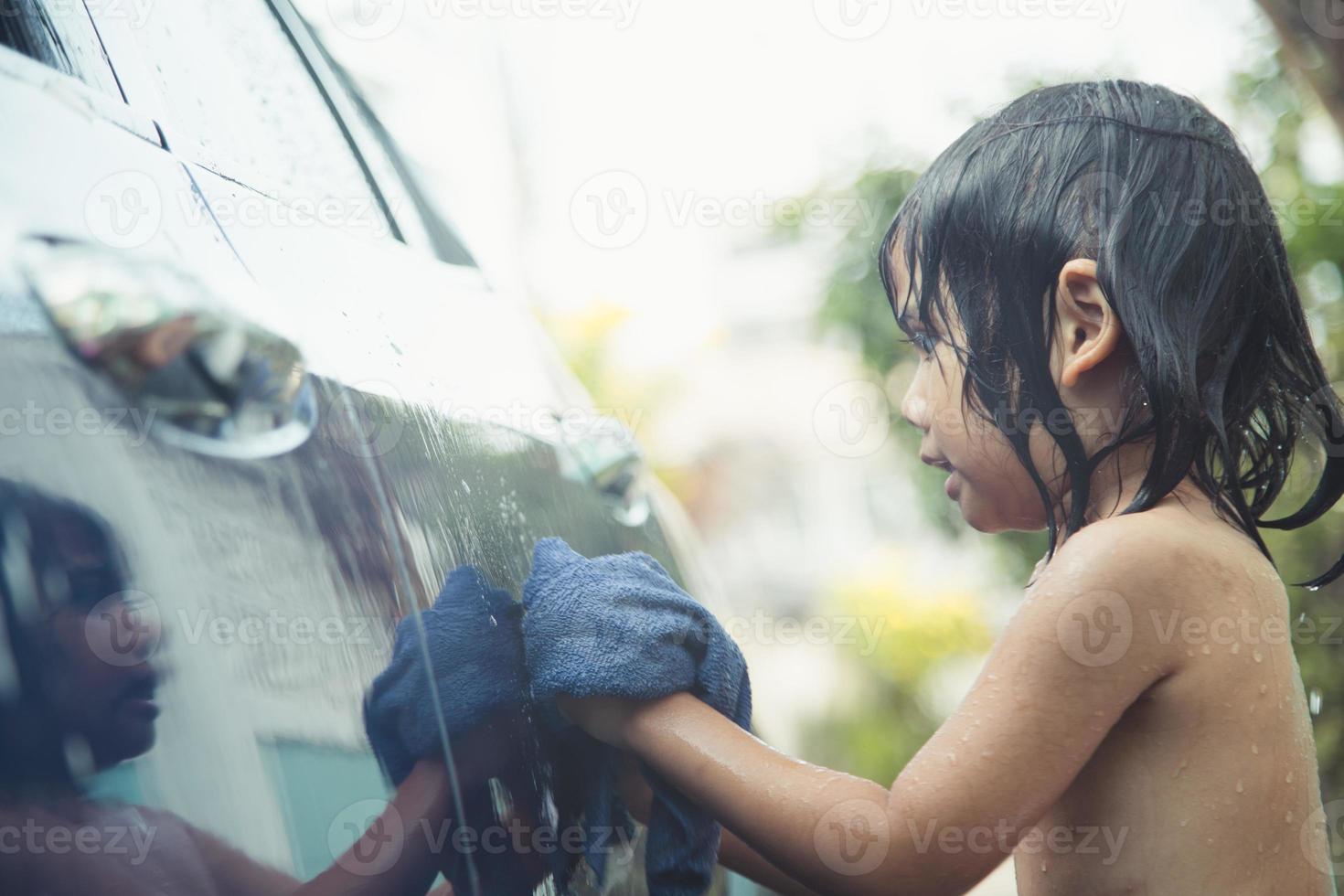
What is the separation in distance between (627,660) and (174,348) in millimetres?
501

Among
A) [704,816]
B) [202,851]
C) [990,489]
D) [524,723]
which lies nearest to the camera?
[202,851]

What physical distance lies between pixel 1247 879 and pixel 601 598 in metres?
0.77

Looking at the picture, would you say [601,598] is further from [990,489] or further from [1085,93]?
[1085,93]

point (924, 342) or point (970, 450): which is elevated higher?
point (924, 342)

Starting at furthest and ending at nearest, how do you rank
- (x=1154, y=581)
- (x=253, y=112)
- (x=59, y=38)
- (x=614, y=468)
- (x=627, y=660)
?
(x=614, y=468) < (x=253, y=112) < (x=1154, y=581) < (x=627, y=660) < (x=59, y=38)

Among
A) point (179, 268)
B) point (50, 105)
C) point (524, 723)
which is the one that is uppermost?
point (50, 105)

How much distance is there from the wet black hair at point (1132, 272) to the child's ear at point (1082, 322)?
0.04 ft

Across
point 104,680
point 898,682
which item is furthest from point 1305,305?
point 898,682

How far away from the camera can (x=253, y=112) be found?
4.18 feet

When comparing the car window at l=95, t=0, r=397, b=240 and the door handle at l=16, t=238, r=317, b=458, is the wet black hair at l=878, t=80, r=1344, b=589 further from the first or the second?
the door handle at l=16, t=238, r=317, b=458

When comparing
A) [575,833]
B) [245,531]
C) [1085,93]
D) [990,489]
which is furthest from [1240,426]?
[245,531]

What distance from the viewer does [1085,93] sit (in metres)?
1.49

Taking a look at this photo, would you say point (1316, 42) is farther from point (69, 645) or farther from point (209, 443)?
point (69, 645)

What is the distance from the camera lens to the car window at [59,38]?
82cm
